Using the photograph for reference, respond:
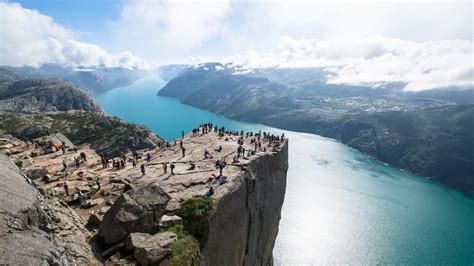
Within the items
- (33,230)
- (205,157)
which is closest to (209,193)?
(205,157)

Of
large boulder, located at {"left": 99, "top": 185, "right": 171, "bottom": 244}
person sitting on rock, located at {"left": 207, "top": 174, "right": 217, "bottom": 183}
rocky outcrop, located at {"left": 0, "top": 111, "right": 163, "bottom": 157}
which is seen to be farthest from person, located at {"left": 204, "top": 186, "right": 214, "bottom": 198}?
rocky outcrop, located at {"left": 0, "top": 111, "right": 163, "bottom": 157}

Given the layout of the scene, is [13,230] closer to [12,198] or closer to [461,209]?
[12,198]

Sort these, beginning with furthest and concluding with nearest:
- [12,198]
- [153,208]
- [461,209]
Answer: [461,209] < [153,208] < [12,198]

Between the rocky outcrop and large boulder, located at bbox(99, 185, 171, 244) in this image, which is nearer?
large boulder, located at bbox(99, 185, 171, 244)

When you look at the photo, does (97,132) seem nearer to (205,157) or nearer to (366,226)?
(205,157)

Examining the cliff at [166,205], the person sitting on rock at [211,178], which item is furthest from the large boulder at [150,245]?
the person sitting on rock at [211,178]

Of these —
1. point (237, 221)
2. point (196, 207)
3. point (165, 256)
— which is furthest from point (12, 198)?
point (237, 221)

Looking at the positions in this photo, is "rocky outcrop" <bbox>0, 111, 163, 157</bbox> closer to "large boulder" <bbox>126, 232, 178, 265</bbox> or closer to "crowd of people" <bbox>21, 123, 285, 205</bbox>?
"crowd of people" <bbox>21, 123, 285, 205</bbox>
